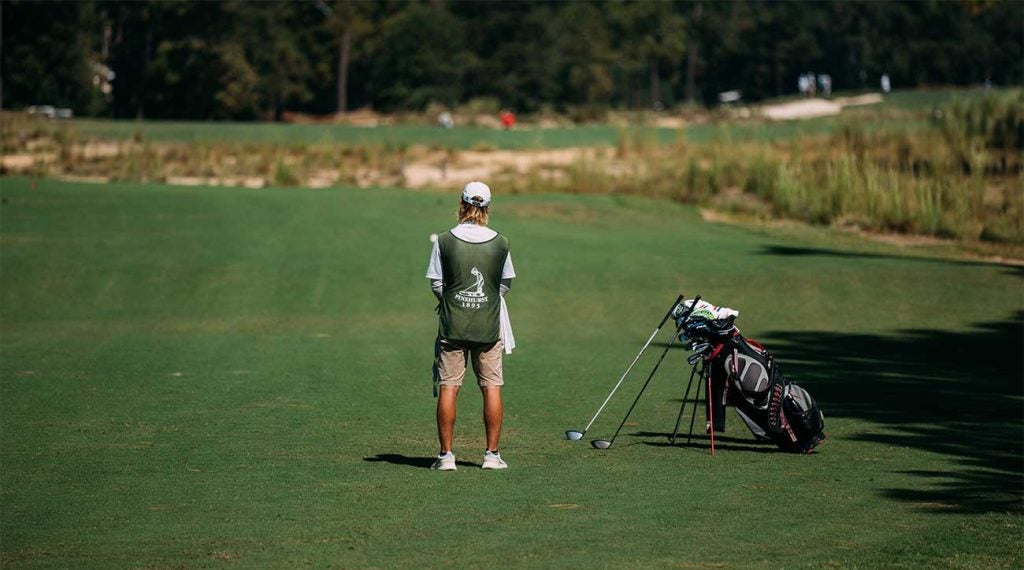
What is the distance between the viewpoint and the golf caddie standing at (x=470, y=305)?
31.4ft

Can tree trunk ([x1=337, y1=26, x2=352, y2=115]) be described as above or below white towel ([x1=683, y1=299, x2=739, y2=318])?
above

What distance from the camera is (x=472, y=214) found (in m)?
9.61

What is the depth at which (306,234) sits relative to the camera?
2631 centimetres

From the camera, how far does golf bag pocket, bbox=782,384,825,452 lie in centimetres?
1098

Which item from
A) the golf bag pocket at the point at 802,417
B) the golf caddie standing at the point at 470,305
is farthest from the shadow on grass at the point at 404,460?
the golf bag pocket at the point at 802,417

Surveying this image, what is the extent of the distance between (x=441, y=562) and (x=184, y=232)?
19.5 metres

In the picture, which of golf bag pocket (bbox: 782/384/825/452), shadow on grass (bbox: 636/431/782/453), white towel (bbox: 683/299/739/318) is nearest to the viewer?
white towel (bbox: 683/299/739/318)

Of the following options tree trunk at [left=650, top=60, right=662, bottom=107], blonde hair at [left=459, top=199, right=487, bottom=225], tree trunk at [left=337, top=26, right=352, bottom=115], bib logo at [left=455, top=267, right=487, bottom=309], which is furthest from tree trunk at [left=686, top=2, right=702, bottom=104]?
bib logo at [left=455, top=267, right=487, bottom=309]

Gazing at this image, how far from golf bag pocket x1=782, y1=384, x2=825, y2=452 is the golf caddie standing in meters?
2.38

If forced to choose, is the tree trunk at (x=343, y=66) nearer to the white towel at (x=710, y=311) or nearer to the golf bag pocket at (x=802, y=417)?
the white towel at (x=710, y=311)

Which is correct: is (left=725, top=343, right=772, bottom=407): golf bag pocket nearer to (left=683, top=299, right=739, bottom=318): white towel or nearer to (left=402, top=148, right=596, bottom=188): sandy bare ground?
(left=683, top=299, right=739, bottom=318): white towel

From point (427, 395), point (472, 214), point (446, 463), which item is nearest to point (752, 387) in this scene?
point (446, 463)

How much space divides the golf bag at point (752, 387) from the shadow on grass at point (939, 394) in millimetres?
1010

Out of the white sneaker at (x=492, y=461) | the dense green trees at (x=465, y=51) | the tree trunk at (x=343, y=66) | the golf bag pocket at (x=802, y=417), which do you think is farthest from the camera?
the tree trunk at (x=343, y=66)
